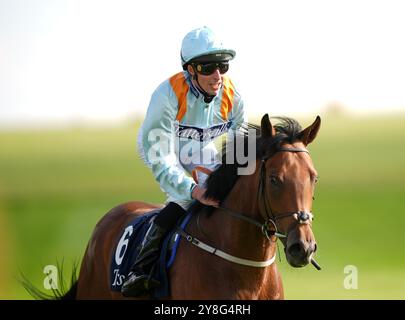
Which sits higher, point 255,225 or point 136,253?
point 255,225

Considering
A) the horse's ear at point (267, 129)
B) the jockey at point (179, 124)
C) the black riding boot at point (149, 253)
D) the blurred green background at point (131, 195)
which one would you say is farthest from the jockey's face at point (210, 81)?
the blurred green background at point (131, 195)

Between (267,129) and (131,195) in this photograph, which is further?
(131,195)

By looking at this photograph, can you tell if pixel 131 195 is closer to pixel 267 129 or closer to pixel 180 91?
pixel 180 91

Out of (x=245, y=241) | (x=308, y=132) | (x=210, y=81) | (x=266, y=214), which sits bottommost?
(x=245, y=241)

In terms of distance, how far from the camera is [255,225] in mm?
5281

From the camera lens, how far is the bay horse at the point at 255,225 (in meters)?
4.86

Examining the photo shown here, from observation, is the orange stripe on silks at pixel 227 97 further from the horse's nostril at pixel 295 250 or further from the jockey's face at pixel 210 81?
the horse's nostril at pixel 295 250

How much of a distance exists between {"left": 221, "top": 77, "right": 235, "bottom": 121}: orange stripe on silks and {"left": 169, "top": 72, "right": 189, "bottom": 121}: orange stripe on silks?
1.14 ft

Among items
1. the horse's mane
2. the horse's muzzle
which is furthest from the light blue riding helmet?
the horse's muzzle

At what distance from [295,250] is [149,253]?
143cm

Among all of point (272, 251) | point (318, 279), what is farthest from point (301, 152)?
point (318, 279)

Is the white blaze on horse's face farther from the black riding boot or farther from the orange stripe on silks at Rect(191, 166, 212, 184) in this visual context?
the black riding boot

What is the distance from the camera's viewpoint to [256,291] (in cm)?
530

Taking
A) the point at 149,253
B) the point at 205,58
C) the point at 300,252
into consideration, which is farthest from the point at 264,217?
the point at 205,58
